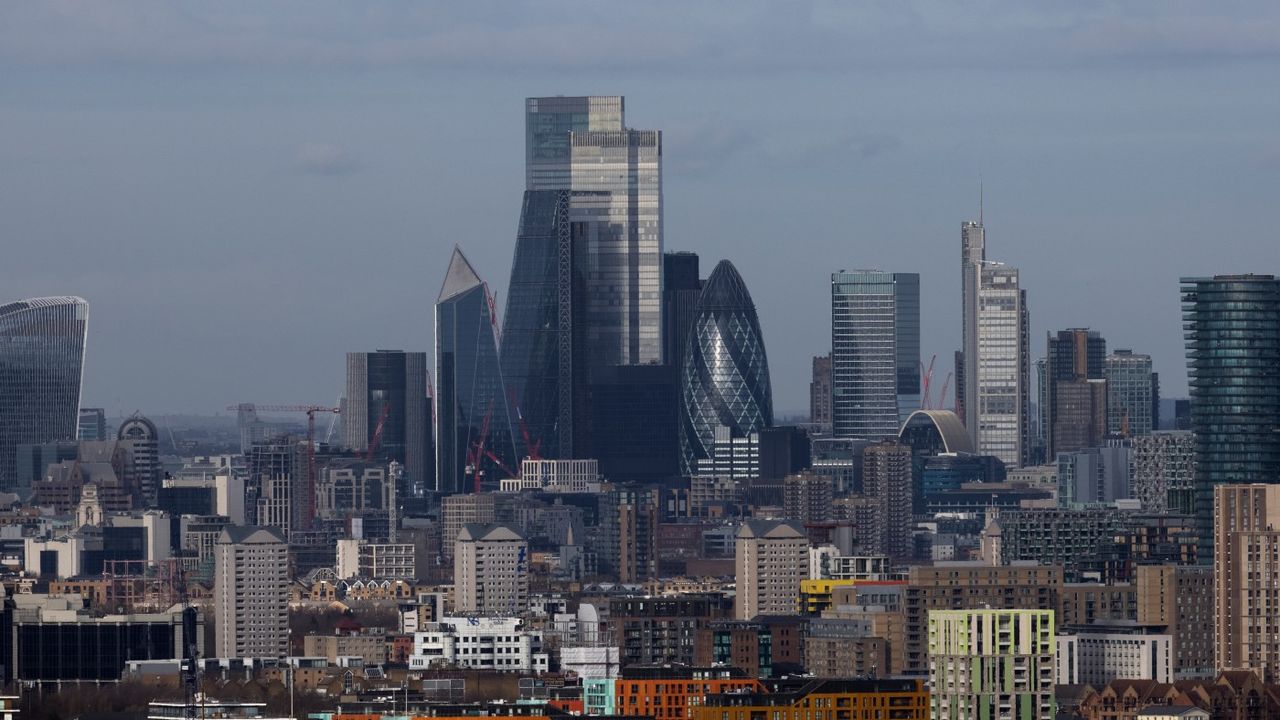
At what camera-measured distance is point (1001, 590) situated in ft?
545

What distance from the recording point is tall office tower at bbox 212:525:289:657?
184 m

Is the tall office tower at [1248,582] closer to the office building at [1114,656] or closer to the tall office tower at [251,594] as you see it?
the office building at [1114,656]

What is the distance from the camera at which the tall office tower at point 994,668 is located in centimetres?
11112

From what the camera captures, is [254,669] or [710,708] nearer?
[710,708]

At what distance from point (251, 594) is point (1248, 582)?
4992cm

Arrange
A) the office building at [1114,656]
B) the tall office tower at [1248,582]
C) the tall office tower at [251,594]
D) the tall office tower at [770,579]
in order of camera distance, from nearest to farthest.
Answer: the office building at [1114,656] → the tall office tower at [1248,582] → the tall office tower at [251,594] → the tall office tower at [770,579]

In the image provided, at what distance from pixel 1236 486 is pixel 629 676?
1729 inches

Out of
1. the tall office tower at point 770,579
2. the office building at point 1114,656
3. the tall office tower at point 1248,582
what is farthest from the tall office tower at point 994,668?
the tall office tower at point 770,579

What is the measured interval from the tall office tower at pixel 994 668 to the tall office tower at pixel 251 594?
72662 millimetres

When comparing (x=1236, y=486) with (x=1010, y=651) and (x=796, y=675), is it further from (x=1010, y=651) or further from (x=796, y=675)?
(x=1010, y=651)

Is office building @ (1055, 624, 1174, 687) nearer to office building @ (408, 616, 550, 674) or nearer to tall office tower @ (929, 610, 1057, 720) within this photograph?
office building @ (408, 616, 550, 674)

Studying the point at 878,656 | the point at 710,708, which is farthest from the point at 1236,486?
the point at 710,708

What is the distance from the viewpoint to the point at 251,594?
619 feet

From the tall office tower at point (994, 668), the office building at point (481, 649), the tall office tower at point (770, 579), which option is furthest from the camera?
the tall office tower at point (770, 579)
